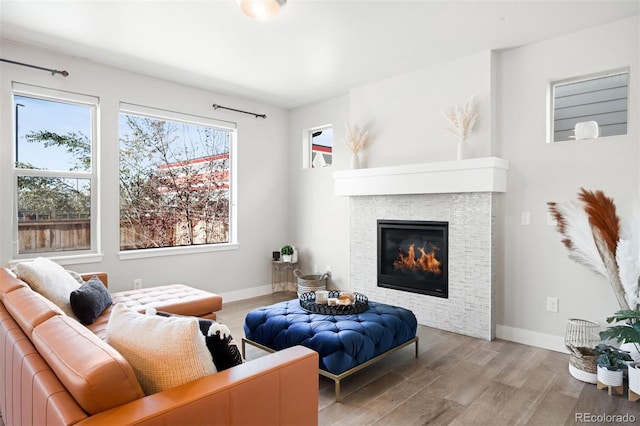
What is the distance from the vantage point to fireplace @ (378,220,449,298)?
12.8 ft

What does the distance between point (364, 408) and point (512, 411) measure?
0.89 meters

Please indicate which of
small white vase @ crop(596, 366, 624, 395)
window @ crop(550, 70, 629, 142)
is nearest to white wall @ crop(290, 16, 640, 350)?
window @ crop(550, 70, 629, 142)

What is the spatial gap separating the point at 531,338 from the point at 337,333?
6.73 ft

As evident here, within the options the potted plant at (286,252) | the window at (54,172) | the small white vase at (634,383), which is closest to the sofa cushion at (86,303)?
the window at (54,172)

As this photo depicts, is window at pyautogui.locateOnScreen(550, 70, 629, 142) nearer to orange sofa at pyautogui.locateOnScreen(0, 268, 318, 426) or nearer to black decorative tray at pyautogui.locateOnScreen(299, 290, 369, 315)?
black decorative tray at pyautogui.locateOnScreen(299, 290, 369, 315)

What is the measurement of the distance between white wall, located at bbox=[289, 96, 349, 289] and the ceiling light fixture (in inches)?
96.1

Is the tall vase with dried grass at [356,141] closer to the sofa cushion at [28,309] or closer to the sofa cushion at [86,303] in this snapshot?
the sofa cushion at [86,303]

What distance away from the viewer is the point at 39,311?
1619 millimetres

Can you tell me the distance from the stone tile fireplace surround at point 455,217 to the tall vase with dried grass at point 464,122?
16 centimetres

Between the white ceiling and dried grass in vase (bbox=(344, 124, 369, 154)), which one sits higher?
the white ceiling

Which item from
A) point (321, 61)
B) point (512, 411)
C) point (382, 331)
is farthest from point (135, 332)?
point (321, 61)

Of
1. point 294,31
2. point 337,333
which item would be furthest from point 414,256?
point 294,31

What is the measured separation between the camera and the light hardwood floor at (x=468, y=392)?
87.3 inches

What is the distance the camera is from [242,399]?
125 centimetres
